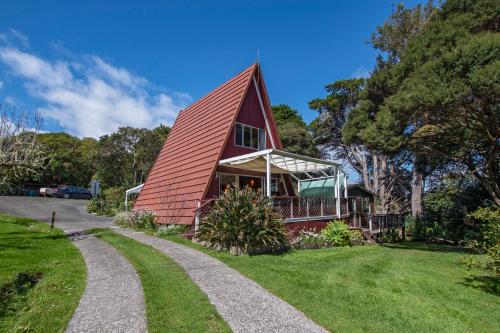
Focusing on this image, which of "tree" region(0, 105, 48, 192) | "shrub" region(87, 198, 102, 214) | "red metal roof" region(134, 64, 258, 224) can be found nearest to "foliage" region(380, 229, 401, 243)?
"red metal roof" region(134, 64, 258, 224)

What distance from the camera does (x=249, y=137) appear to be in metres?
17.3

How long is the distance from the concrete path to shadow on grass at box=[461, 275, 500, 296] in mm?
5062

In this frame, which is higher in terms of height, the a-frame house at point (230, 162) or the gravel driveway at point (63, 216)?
the a-frame house at point (230, 162)

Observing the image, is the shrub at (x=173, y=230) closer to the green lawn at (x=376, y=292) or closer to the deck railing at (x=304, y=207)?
the deck railing at (x=304, y=207)

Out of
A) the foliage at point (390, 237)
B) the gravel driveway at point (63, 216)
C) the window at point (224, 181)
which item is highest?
the window at point (224, 181)

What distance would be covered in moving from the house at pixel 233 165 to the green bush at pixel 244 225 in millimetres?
2128

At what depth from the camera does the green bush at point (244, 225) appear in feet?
31.2

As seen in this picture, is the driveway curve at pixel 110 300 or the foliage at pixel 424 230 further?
the foliage at pixel 424 230

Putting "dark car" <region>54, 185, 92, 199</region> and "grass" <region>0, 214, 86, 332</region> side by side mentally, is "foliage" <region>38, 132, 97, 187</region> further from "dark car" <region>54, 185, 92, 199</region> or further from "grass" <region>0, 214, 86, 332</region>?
"grass" <region>0, 214, 86, 332</region>

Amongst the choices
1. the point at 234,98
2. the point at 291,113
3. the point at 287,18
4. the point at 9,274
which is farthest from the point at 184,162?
the point at 291,113

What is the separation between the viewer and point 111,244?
10672 mm

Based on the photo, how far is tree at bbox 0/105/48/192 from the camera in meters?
12.6

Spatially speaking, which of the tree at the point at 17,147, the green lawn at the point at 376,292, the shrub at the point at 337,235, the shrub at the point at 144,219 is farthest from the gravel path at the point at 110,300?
the shrub at the point at 337,235

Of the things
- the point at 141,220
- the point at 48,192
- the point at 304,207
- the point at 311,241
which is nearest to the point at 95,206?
the point at 141,220
